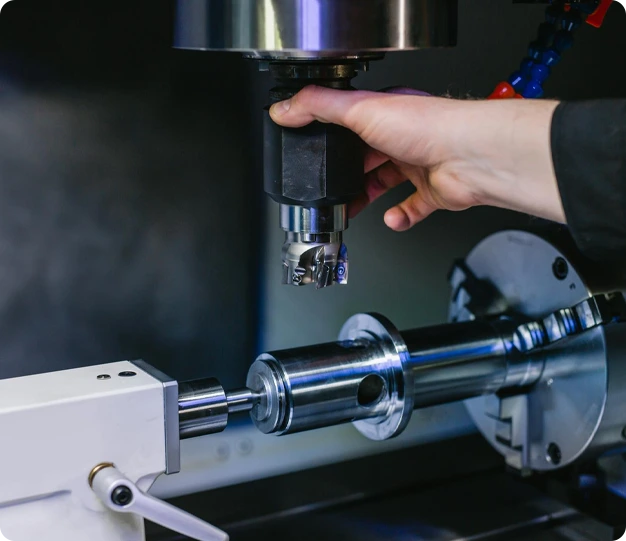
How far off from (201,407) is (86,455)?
0.29ft

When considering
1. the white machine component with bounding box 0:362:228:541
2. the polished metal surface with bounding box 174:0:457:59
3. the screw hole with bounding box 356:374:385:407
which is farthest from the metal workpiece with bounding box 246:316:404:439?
the polished metal surface with bounding box 174:0:457:59

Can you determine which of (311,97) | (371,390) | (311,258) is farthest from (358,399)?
(311,97)

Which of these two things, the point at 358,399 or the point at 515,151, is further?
the point at 358,399

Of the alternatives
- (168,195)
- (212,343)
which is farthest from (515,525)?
(168,195)

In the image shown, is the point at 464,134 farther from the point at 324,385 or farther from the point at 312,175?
the point at 324,385

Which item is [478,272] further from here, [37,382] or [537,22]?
[37,382]

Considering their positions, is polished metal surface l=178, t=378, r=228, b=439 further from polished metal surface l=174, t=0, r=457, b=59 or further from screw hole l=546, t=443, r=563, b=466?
screw hole l=546, t=443, r=563, b=466

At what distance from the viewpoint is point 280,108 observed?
1.96 feet

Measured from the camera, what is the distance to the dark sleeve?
547 millimetres

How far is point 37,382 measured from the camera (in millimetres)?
564

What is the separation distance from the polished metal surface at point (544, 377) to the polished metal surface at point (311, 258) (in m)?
0.25

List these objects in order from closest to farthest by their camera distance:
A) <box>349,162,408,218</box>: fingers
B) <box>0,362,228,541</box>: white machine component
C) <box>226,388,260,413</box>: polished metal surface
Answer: <box>0,362,228,541</box>: white machine component, <box>226,388,260,413</box>: polished metal surface, <box>349,162,408,218</box>: fingers

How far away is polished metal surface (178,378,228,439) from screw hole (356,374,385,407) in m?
0.13

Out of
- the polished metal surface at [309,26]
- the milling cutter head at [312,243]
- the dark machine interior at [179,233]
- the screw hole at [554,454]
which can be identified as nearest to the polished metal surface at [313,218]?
the milling cutter head at [312,243]
